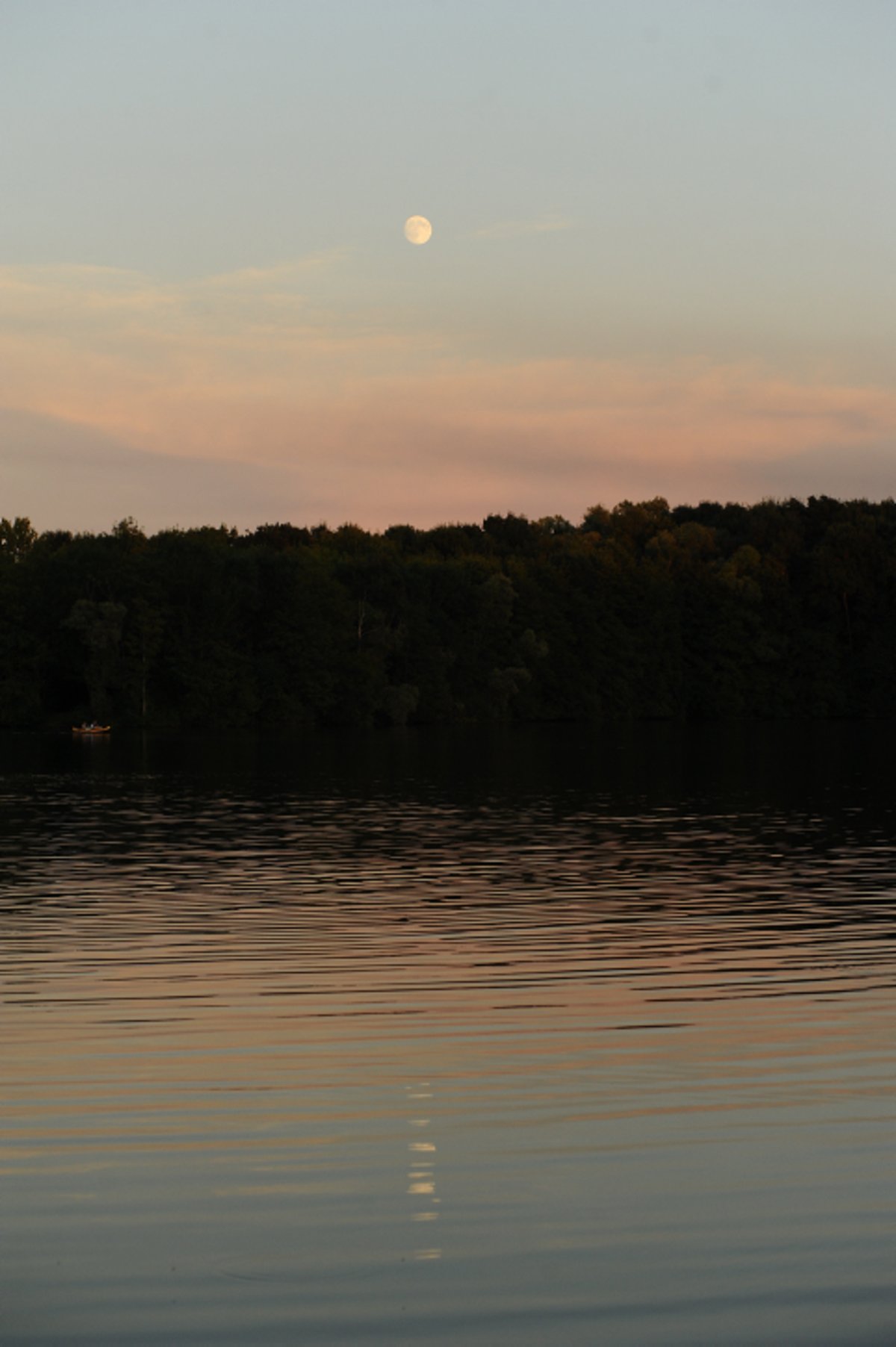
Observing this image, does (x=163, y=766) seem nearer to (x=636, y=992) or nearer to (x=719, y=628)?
(x=636, y=992)

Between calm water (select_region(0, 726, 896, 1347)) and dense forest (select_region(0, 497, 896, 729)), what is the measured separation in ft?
322

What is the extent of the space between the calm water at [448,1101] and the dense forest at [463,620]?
322ft

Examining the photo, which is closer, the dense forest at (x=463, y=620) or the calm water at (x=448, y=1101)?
the calm water at (x=448, y=1101)

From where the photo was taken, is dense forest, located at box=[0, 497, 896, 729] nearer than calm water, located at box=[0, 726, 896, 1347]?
No

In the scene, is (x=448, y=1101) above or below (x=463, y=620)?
below

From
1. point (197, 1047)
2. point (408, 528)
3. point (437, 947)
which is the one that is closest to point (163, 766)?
point (437, 947)

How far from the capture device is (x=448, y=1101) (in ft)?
45.1

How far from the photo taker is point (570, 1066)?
15.1 m

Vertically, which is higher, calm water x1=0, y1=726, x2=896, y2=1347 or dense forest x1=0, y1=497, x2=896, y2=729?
dense forest x1=0, y1=497, x2=896, y2=729

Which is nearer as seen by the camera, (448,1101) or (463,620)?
(448,1101)

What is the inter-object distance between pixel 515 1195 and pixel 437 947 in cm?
1214

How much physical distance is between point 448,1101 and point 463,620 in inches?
5414

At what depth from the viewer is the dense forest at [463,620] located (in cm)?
13200

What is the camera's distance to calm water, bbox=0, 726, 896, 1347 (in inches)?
352
